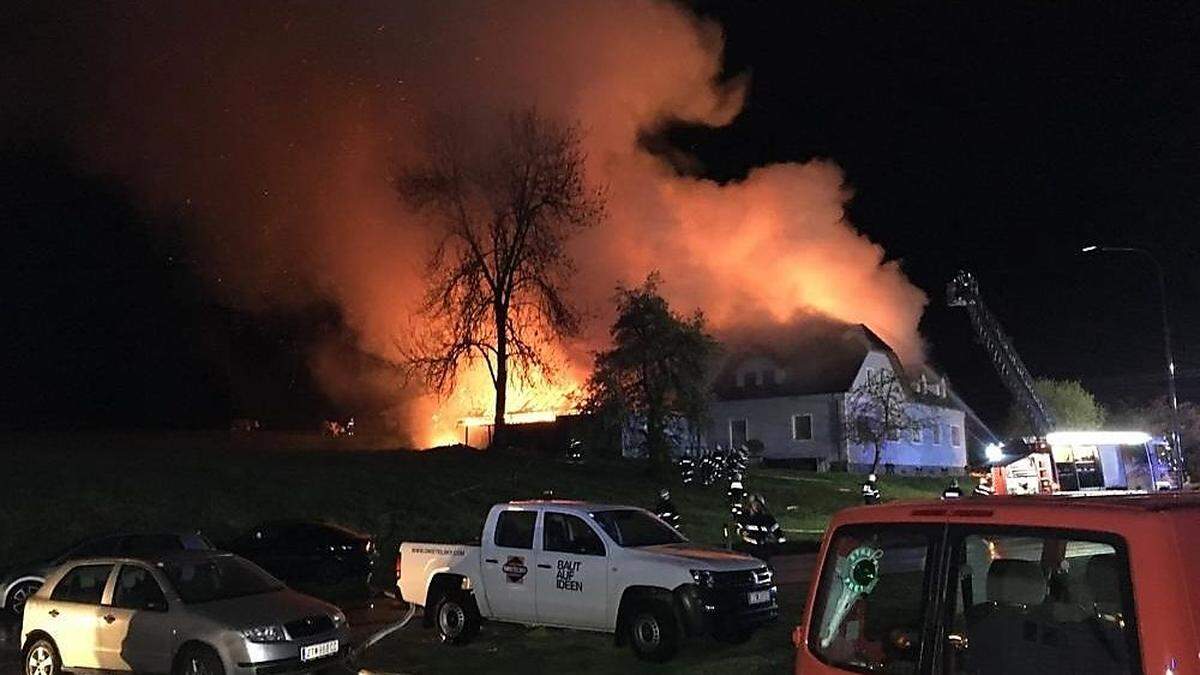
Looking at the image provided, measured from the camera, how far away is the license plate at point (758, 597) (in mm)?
10867

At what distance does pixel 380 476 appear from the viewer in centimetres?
2841

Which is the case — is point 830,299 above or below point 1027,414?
above

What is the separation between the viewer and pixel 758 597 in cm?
1098

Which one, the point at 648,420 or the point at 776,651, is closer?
the point at 776,651

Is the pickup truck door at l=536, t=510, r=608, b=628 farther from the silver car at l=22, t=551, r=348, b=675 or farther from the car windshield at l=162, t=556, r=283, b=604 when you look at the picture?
the car windshield at l=162, t=556, r=283, b=604

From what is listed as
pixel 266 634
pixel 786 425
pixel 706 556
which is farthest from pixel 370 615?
pixel 786 425

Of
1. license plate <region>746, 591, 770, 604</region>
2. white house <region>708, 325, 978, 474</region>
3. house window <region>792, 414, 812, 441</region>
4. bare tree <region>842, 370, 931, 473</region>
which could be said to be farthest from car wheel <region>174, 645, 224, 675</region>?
house window <region>792, 414, 812, 441</region>

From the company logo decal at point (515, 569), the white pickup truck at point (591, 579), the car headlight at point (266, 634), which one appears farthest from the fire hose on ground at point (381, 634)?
the company logo decal at point (515, 569)

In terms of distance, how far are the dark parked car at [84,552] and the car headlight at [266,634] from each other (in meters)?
6.08

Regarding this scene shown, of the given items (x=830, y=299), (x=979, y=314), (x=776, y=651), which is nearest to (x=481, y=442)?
(x=830, y=299)

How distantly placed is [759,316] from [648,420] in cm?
2213

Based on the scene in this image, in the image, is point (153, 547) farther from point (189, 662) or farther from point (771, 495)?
point (771, 495)

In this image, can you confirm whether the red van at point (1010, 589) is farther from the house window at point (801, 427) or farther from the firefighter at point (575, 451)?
the house window at point (801, 427)

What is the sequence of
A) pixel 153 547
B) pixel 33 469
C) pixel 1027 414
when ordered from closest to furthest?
pixel 153 547
pixel 33 469
pixel 1027 414
